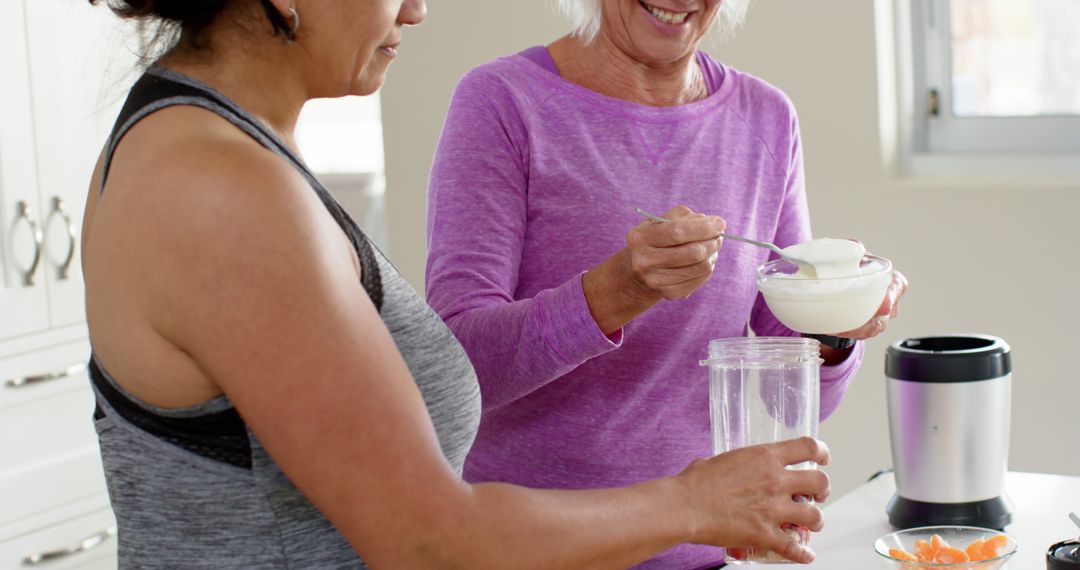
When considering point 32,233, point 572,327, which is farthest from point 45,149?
point 572,327

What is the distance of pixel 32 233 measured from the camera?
8.63ft

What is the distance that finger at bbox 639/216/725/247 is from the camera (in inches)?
50.9

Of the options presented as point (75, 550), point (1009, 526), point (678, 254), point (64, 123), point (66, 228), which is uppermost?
point (64, 123)

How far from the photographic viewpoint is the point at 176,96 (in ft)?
3.10

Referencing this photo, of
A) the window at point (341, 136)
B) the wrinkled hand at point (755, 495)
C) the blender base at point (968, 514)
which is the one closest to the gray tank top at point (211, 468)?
the wrinkled hand at point (755, 495)

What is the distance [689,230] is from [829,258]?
18 cm

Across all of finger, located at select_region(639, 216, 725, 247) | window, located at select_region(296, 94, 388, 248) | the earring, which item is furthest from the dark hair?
window, located at select_region(296, 94, 388, 248)

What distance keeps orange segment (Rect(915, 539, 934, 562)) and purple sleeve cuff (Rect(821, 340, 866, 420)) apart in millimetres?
321

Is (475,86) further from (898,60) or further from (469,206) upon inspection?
(898,60)

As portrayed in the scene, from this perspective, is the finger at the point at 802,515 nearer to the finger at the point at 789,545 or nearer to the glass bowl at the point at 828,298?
the finger at the point at 789,545

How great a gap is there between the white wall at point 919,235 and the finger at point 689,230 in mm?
1661

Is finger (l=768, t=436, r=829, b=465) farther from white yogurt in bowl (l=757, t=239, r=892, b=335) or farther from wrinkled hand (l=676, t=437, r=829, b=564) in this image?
white yogurt in bowl (l=757, t=239, r=892, b=335)

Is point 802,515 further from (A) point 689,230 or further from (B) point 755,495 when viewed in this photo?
(A) point 689,230

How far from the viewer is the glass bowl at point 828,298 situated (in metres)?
1.34
